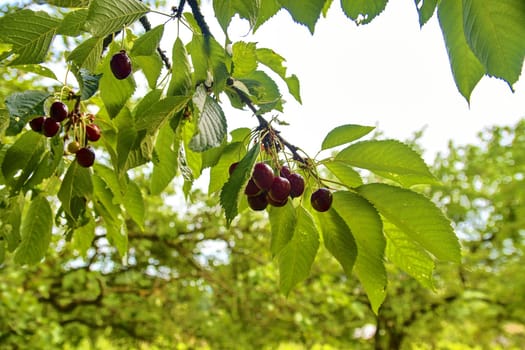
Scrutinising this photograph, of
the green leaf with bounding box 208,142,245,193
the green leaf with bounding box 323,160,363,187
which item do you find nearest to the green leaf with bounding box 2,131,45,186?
the green leaf with bounding box 208,142,245,193

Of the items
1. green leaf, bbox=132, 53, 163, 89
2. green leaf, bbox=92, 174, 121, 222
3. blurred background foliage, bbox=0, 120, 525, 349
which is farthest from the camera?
blurred background foliage, bbox=0, 120, 525, 349

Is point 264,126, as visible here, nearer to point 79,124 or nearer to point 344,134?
point 344,134

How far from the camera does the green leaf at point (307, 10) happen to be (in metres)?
0.59

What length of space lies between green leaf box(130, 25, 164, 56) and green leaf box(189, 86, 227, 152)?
15 centimetres

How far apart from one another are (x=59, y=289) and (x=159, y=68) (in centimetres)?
400

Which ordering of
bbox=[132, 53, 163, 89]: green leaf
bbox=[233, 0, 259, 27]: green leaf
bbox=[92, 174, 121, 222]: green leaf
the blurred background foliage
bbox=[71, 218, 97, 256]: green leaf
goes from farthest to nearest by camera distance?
1. the blurred background foliage
2. bbox=[71, 218, 97, 256]: green leaf
3. bbox=[92, 174, 121, 222]: green leaf
4. bbox=[132, 53, 163, 89]: green leaf
5. bbox=[233, 0, 259, 27]: green leaf

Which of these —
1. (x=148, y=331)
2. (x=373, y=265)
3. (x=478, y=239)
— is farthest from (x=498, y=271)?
(x=373, y=265)

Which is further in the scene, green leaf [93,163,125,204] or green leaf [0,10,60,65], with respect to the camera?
green leaf [93,163,125,204]

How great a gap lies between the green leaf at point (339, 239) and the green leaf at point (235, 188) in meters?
0.18

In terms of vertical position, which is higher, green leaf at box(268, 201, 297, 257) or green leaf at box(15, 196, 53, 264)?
green leaf at box(15, 196, 53, 264)

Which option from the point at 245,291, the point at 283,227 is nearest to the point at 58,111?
the point at 283,227

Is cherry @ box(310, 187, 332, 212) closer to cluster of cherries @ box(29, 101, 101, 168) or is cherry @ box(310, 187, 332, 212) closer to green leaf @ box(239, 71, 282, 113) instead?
green leaf @ box(239, 71, 282, 113)

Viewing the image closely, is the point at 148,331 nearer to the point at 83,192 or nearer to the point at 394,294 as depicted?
the point at 394,294

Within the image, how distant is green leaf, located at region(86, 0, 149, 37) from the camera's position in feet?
1.91
